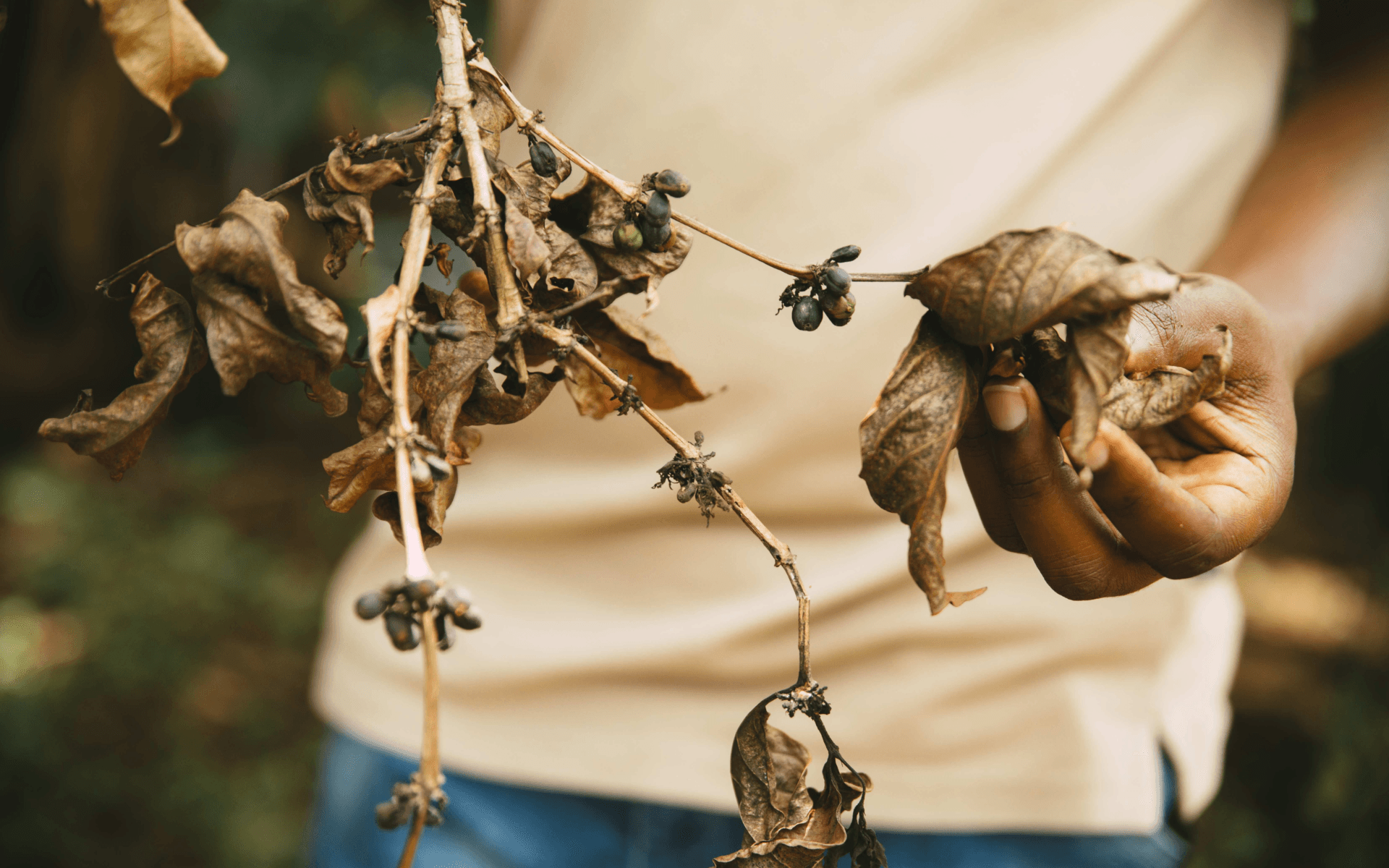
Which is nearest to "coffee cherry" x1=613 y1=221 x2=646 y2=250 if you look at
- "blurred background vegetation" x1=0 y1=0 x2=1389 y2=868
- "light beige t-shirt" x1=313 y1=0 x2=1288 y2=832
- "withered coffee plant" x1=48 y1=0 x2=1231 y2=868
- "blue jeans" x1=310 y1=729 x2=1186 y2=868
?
"withered coffee plant" x1=48 y1=0 x2=1231 y2=868

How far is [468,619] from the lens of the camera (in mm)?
395

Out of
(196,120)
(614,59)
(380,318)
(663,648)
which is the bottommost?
(380,318)

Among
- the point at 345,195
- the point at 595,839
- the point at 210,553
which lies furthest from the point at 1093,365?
the point at 210,553

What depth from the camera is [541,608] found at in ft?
4.08

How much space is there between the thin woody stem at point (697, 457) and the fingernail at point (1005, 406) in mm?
151

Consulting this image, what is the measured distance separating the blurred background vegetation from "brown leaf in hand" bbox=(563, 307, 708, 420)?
1647mm

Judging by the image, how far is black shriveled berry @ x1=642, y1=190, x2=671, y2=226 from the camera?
508 millimetres

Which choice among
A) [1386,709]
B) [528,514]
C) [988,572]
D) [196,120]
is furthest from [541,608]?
[196,120]

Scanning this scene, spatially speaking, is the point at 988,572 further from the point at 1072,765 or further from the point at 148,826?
the point at 148,826

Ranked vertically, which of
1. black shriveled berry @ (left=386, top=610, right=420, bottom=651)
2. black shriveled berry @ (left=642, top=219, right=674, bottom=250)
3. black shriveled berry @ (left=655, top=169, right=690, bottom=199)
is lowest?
black shriveled berry @ (left=386, top=610, right=420, bottom=651)

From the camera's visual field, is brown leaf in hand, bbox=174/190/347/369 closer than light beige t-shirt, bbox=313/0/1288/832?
Yes

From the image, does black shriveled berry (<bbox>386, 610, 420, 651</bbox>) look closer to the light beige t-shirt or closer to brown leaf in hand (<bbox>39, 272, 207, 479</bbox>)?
brown leaf in hand (<bbox>39, 272, 207, 479</bbox>)

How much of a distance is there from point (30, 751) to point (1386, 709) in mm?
4117

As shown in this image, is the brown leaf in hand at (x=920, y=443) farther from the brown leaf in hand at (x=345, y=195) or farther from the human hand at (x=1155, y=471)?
the brown leaf in hand at (x=345, y=195)
